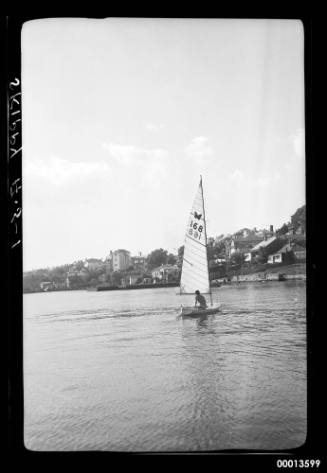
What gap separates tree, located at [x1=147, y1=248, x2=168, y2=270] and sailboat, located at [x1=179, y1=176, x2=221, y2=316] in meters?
0.10

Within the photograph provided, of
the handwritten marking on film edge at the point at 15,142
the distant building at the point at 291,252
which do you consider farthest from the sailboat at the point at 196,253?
the handwritten marking on film edge at the point at 15,142

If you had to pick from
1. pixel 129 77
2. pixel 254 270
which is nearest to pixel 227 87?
pixel 129 77

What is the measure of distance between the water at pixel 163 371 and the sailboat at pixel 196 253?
0.09 m

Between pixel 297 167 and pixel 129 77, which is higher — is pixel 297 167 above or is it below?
below

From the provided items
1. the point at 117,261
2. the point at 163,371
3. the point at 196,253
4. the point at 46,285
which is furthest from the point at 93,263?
the point at 163,371

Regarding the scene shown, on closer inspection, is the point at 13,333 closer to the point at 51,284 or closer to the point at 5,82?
the point at 51,284

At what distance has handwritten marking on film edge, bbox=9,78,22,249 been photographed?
1.87m

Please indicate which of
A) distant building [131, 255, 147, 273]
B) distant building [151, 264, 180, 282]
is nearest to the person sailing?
distant building [151, 264, 180, 282]

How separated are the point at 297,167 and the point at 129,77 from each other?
2.62 feet

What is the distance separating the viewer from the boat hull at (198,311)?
2041 mm

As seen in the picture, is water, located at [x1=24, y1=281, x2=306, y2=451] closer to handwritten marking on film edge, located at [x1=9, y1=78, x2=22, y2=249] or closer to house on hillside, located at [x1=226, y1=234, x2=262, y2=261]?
house on hillside, located at [x1=226, y1=234, x2=262, y2=261]

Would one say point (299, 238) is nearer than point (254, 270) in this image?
Yes

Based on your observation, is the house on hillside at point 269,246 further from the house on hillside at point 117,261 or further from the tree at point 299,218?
the house on hillside at point 117,261

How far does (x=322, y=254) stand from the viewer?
1.88 m
